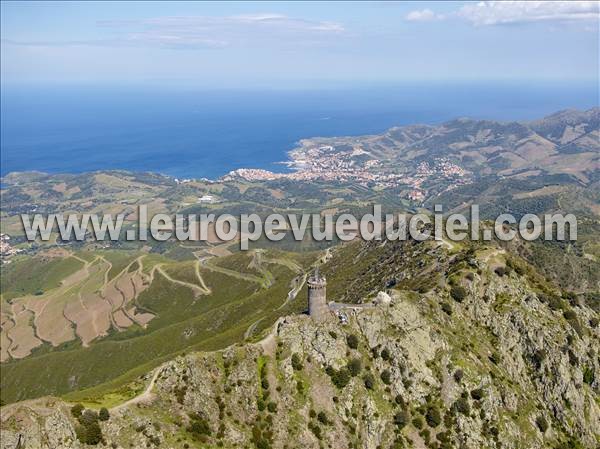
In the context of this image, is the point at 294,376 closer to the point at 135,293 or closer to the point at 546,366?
the point at 546,366

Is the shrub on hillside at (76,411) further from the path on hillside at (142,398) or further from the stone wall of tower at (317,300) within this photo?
the stone wall of tower at (317,300)

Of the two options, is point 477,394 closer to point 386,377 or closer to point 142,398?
point 386,377

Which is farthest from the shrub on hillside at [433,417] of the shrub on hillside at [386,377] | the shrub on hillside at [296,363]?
the shrub on hillside at [296,363]

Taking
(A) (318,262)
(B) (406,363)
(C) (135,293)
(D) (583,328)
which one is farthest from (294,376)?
(C) (135,293)

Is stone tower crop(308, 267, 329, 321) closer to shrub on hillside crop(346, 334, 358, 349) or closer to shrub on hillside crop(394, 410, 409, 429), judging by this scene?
shrub on hillside crop(346, 334, 358, 349)

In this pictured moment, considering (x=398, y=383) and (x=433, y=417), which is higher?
(x=398, y=383)

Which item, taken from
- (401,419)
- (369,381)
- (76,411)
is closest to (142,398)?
(76,411)

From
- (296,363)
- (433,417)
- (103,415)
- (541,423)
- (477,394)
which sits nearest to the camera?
(103,415)

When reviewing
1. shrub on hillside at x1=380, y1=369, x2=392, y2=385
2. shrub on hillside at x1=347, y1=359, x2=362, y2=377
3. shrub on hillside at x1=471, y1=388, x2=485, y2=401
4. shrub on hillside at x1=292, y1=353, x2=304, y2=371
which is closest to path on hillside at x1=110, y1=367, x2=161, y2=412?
shrub on hillside at x1=292, y1=353, x2=304, y2=371
